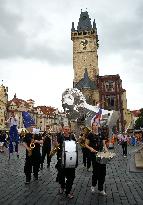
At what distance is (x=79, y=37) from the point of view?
80938 millimetres

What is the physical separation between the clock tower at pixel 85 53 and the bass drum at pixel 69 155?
70347 millimetres

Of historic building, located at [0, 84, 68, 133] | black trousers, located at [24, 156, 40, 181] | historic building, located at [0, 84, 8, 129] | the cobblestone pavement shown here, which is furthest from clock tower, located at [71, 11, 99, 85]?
black trousers, located at [24, 156, 40, 181]

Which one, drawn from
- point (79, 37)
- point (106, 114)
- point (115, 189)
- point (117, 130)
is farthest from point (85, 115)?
point (79, 37)

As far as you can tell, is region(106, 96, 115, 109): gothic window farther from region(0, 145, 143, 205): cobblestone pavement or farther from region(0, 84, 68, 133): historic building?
region(0, 145, 143, 205): cobblestone pavement

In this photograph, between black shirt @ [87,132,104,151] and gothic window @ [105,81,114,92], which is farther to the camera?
gothic window @ [105,81,114,92]

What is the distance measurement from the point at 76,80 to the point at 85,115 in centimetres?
3933

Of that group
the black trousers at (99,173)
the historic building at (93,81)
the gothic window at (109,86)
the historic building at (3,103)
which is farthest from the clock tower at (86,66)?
the black trousers at (99,173)

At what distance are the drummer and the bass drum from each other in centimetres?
66

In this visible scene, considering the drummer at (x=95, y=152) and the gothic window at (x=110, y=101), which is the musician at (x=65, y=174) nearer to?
the drummer at (x=95, y=152)

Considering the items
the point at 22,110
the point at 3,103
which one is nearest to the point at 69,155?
the point at 3,103

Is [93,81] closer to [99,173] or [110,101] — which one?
[110,101]

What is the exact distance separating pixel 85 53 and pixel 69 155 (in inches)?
2836

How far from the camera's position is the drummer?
8242mm

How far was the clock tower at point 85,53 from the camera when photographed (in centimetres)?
7806
